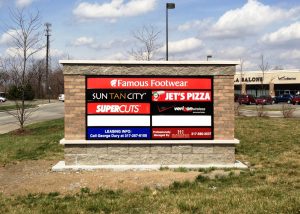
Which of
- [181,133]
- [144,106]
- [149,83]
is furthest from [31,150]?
[181,133]

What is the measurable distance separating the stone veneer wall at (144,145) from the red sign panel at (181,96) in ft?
0.85

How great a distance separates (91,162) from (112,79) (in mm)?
1970

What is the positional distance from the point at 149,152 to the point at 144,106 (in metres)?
1.07

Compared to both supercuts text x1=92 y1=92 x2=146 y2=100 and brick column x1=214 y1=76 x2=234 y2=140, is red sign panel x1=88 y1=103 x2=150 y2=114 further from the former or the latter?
brick column x1=214 y1=76 x2=234 y2=140

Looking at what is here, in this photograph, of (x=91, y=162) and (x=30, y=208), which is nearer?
(x=30, y=208)

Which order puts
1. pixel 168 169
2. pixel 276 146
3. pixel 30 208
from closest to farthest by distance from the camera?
pixel 30 208
pixel 168 169
pixel 276 146

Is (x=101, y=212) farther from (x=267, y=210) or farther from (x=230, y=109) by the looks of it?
(x=230, y=109)

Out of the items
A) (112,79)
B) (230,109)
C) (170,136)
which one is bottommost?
(170,136)

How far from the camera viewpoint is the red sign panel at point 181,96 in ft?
33.3

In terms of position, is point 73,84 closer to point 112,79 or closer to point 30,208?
point 112,79

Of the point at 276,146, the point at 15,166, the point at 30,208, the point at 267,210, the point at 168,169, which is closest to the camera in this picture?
the point at 267,210

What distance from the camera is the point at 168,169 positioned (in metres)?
9.71

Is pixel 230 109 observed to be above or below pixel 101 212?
above

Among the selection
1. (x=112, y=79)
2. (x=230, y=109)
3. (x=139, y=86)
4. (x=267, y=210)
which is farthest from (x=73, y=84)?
(x=267, y=210)
